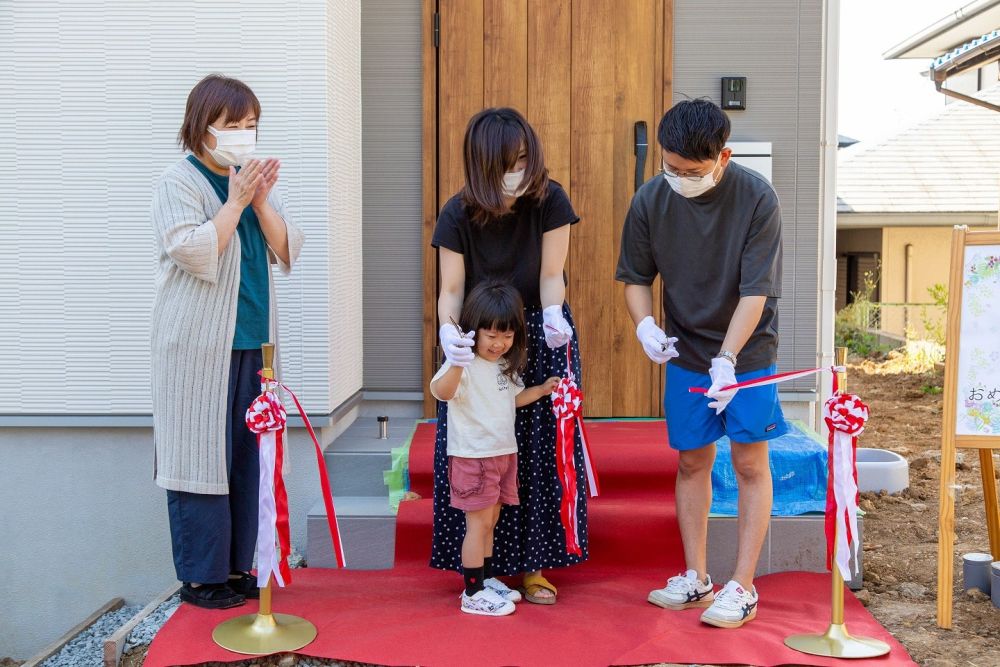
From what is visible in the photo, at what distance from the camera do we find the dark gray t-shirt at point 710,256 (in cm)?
290

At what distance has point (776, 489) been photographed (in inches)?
143

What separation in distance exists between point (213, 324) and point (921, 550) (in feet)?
9.37

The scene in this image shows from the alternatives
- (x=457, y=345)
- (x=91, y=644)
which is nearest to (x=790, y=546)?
(x=457, y=345)

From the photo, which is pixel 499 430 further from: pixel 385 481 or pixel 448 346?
pixel 385 481

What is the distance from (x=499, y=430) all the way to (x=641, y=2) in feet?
7.76

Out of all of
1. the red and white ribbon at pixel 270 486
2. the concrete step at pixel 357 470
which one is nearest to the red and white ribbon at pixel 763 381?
the red and white ribbon at pixel 270 486

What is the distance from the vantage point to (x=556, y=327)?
9.70 ft

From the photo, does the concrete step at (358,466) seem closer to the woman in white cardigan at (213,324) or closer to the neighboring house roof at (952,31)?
the woman in white cardigan at (213,324)

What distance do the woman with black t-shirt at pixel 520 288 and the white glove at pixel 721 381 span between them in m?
0.44

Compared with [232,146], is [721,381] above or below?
below

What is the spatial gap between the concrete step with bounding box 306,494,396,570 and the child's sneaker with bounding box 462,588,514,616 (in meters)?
0.57

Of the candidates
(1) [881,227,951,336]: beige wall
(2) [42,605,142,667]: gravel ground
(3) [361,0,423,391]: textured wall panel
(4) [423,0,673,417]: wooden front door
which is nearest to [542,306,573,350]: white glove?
(4) [423,0,673,417]: wooden front door

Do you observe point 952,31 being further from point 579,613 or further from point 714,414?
point 579,613

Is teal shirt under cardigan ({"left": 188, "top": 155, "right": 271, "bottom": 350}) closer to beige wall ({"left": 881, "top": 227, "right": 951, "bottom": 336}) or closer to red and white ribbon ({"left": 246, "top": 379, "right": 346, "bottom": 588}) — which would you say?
red and white ribbon ({"left": 246, "top": 379, "right": 346, "bottom": 588})
